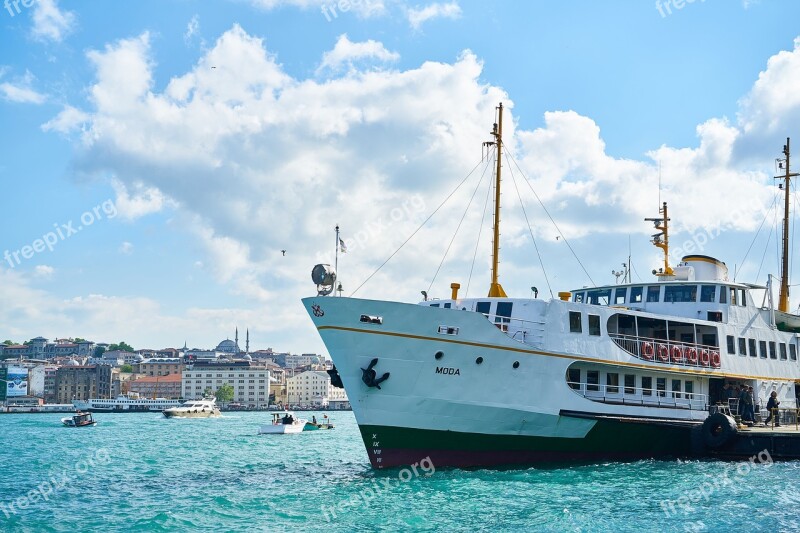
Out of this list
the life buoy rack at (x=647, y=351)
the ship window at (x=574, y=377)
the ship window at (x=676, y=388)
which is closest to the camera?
the ship window at (x=574, y=377)

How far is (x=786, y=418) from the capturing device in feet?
104

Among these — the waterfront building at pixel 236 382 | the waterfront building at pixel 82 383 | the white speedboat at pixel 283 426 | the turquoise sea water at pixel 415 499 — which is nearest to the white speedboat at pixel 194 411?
the white speedboat at pixel 283 426

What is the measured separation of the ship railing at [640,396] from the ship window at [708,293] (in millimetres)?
3852

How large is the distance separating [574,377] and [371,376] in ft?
25.0

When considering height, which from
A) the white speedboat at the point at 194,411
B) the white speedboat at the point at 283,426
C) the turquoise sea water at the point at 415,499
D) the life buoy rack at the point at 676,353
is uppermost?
the life buoy rack at the point at 676,353

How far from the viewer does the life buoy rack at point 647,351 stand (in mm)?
28034

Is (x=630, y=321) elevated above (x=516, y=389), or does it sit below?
above

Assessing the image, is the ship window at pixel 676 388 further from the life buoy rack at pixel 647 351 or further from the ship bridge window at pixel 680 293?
the ship bridge window at pixel 680 293

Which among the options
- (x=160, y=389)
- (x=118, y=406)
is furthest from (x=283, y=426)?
(x=160, y=389)

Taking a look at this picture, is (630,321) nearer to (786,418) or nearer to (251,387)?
(786,418)

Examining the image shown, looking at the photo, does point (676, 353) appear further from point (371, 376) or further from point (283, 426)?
point (283, 426)

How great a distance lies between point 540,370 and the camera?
2525 cm

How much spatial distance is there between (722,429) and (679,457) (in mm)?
2204

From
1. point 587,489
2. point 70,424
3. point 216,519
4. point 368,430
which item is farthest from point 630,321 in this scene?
point 70,424
